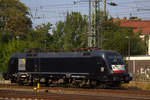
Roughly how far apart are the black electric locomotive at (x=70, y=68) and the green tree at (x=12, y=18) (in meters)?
29.0

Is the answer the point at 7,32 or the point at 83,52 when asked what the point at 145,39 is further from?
the point at 83,52

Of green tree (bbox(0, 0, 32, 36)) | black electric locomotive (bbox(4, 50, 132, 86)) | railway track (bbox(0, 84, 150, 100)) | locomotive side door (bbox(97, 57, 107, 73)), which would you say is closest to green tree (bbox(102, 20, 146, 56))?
green tree (bbox(0, 0, 32, 36))

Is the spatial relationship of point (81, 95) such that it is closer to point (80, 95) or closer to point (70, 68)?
point (80, 95)

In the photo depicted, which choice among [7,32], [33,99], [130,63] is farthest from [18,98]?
[7,32]

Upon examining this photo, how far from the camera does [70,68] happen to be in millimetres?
30203

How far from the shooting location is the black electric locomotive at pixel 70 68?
28188 mm

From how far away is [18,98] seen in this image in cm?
1944

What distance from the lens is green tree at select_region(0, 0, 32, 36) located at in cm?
6238

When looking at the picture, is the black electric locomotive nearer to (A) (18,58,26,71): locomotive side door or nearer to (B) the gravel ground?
(A) (18,58,26,71): locomotive side door

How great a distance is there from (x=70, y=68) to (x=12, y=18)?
3461 centimetres

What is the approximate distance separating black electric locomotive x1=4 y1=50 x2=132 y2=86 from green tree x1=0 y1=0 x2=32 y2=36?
29012 millimetres

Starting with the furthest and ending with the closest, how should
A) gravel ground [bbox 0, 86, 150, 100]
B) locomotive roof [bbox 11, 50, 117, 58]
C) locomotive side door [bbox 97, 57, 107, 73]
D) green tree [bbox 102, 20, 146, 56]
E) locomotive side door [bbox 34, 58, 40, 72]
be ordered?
green tree [bbox 102, 20, 146, 56] < locomotive side door [bbox 34, 58, 40, 72] < locomotive roof [bbox 11, 50, 117, 58] < locomotive side door [bbox 97, 57, 107, 73] < gravel ground [bbox 0, 86, 150, 100]

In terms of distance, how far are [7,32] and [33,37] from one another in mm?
4944

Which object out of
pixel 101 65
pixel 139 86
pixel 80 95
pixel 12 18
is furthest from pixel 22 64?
pixel 12 18
